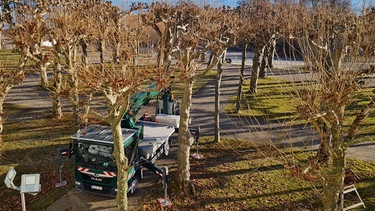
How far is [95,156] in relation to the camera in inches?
359

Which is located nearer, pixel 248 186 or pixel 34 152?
pixel 248 186

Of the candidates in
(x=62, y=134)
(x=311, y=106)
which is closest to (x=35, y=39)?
(x=62, y=134)

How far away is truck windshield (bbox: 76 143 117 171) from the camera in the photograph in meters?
8.99

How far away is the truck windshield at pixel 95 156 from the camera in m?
8.99

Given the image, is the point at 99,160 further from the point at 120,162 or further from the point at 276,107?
the point at 276,107

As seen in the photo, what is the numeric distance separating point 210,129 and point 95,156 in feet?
25.9

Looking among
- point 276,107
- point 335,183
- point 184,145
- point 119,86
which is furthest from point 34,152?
point 276,107

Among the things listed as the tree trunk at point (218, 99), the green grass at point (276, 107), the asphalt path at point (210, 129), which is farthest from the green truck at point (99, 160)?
the green grass at point (276, 107)

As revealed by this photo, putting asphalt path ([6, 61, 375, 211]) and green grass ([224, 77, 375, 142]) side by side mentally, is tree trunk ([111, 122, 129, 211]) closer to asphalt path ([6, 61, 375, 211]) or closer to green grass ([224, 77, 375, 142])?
asphalt path ([6, 61, 375, 211])

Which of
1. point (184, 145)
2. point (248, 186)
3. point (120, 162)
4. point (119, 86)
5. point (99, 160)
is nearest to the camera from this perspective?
point (119, 86)

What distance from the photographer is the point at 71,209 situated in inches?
350

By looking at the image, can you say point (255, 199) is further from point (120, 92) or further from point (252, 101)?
point (252, 101)

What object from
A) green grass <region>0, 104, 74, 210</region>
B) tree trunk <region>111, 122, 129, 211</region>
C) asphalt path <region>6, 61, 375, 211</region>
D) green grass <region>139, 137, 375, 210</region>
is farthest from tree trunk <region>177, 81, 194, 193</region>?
green grass <region>0, 104, 74, 210</region>

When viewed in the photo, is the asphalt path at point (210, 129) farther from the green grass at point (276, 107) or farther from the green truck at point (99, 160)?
the green grass at point (276, 107)
